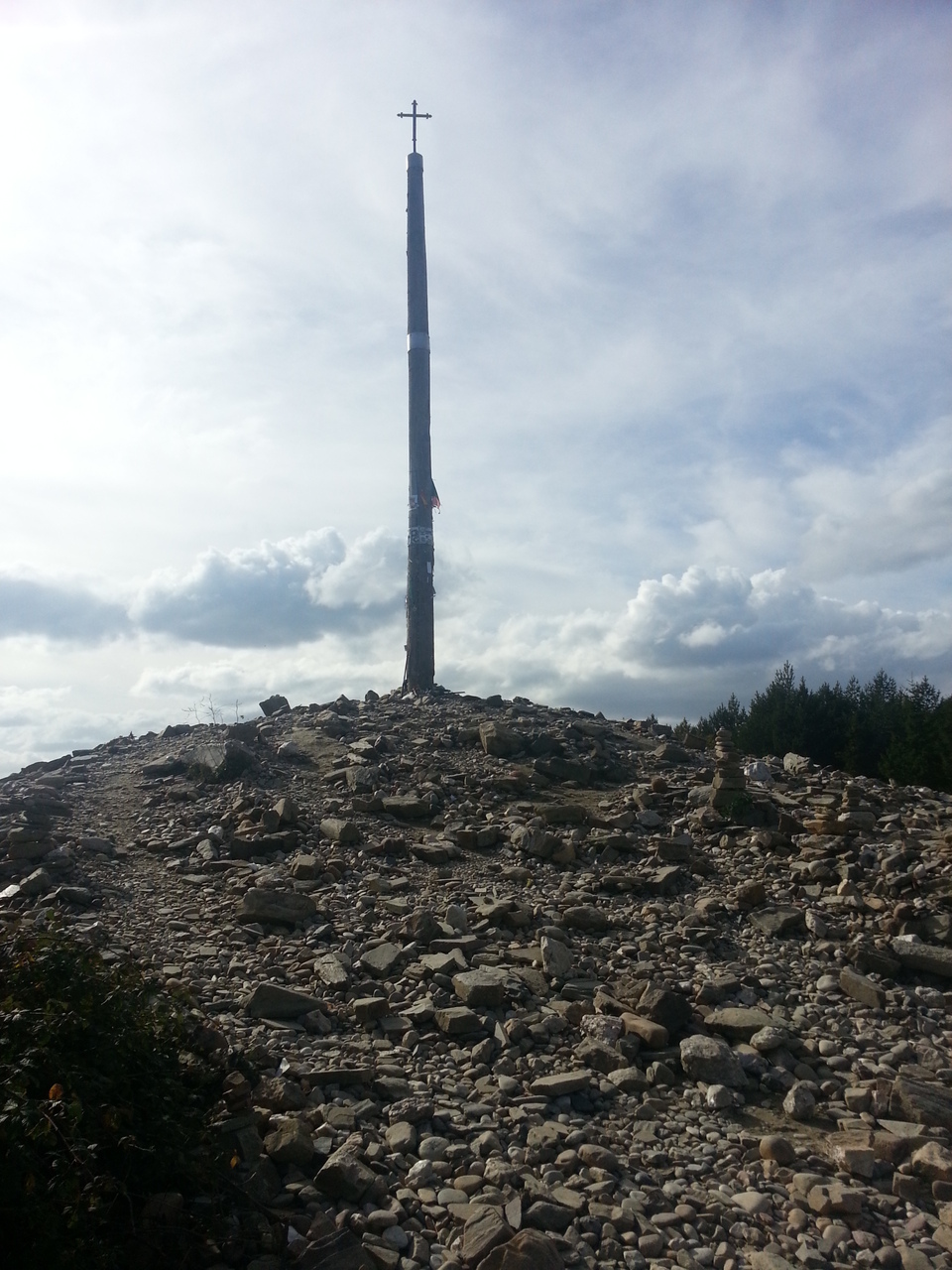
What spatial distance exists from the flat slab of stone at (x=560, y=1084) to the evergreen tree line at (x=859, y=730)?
55.9 ft

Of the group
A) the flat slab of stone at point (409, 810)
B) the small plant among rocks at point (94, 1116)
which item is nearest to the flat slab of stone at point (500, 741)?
the flat slab of stone at point (409, 810)

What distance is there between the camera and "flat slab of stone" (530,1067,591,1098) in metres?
6.04

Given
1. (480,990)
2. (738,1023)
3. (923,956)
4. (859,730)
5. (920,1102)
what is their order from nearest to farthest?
(920,1102)
(738,1023)
(480,990)
(923,956)
(859,730)

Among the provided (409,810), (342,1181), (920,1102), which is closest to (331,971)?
(342,1181)

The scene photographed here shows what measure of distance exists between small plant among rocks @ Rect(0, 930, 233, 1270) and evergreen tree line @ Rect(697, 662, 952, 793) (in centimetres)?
1905

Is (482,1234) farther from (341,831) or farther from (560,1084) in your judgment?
(341,831)

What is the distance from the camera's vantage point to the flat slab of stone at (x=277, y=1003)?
668cm

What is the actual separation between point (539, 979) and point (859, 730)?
1837 centimetres

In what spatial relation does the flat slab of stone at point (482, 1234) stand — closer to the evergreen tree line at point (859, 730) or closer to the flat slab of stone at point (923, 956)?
the flat slab of stone at point (923, 956)

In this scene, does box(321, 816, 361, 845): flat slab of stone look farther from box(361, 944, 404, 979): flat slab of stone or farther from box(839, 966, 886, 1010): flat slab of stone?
box(839, 966, 886, 1010): flat slab of stone

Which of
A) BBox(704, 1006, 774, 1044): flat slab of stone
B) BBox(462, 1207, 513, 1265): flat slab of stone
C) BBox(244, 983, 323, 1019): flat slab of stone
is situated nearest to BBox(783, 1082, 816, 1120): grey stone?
BBox(704, 1006, 774, 1044): flat slab of stone

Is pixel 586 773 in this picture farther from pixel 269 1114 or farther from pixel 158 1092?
pixel 158 1092

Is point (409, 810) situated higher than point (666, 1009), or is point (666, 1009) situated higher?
point (409, 810)

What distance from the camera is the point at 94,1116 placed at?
4.12 metres
